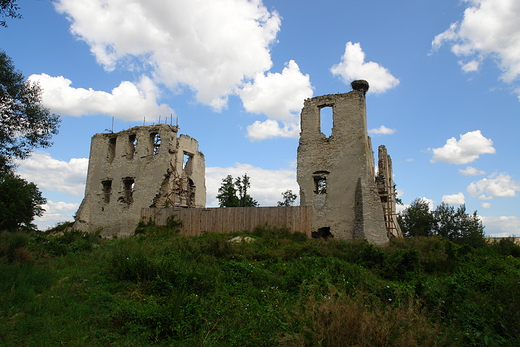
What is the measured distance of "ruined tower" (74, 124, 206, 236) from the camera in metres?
20.0

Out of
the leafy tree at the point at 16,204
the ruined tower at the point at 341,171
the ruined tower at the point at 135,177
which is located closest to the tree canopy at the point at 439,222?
the ruined tower at the point at 341,171

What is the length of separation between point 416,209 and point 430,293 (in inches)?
828

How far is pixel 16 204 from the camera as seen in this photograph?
848 inches

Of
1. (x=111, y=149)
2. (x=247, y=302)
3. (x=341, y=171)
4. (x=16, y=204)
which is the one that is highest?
(x=111, y=149)

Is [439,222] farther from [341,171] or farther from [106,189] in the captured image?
[106,189]

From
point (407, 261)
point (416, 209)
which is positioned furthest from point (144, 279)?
point (416, 209)

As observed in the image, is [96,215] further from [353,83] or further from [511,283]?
[511,283]

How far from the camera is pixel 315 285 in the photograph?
6.27 metres

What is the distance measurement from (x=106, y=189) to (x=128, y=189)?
1.88m

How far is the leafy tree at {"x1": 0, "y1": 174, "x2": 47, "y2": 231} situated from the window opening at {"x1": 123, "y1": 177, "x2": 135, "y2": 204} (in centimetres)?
615

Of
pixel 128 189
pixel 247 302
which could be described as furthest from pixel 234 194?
pixel 247 302

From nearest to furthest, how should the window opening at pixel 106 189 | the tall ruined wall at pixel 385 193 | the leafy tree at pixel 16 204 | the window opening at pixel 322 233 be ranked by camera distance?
the window opening at pixel 322 233, the tall ruined wall at pixel 385 193, the leafy tree at pixel 16 204, the window opening at pixel 106 189

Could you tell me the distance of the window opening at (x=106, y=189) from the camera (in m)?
21.9

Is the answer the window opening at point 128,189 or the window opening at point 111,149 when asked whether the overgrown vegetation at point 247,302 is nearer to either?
the window opening at point 128,189
